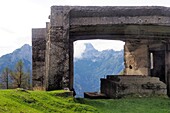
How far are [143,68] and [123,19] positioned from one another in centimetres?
823

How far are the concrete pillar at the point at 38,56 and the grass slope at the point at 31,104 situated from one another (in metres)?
7.78

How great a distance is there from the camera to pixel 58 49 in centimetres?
1336

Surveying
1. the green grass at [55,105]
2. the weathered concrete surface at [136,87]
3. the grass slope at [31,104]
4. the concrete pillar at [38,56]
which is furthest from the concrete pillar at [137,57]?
the grass slope at [31,104]

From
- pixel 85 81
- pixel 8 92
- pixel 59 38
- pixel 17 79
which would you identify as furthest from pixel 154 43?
pixel 85 81

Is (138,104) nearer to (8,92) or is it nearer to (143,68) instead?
(8,92)

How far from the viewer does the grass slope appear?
23.4ft

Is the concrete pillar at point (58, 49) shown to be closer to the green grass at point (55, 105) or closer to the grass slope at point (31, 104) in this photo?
the green grass at point (55, 105)

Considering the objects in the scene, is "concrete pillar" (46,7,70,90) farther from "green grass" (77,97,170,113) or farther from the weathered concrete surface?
the weathered concrete surface

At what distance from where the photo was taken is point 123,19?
1366 centimetres

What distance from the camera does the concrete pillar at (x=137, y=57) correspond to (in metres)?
21.2

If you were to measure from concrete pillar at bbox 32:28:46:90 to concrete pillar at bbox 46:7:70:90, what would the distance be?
→ 3.95 m

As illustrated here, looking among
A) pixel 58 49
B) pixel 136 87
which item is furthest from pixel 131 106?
pixel 136 87

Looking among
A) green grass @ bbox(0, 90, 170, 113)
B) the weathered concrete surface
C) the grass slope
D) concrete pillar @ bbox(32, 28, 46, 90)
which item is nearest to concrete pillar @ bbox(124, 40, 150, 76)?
the weathered concrete surface

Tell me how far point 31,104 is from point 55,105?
0.81 metres
